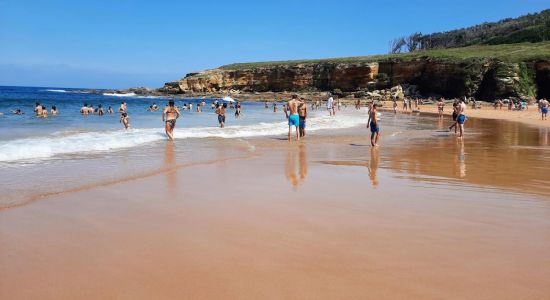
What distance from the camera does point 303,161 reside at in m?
9.30

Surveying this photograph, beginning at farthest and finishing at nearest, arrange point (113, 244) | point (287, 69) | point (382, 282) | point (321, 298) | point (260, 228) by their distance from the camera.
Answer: point (287, 69), point (260, 228), point (113, 244), point (382, 282), point (321, 298)

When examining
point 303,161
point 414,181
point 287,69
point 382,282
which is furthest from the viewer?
point 287,69

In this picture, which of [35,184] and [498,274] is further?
A: [35,184]

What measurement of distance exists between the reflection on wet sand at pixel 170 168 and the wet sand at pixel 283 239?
5cm

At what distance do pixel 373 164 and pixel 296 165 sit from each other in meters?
1.66

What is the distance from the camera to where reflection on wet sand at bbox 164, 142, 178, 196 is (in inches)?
252

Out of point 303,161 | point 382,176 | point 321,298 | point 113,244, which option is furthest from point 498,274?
point 303,161

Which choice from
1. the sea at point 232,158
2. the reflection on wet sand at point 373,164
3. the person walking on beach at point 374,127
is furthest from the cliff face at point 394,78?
the reflection on wet sand at point 373,164

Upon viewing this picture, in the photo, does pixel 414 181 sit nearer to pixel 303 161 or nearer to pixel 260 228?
pixel 303 161

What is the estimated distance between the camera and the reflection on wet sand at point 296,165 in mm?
7129

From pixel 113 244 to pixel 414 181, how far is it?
192 inches

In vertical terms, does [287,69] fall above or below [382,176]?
above

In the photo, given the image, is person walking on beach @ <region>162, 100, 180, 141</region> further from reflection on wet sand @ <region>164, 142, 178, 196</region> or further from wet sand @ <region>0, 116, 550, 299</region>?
→ wet sand @ <region>0, 116, 550, 299</region>

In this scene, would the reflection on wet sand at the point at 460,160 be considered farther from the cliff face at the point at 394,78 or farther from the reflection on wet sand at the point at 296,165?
the cliff face at the point at 394,78
